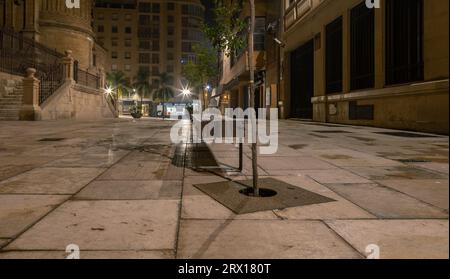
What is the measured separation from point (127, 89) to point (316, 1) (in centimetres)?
7654

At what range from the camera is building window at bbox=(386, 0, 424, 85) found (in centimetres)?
1275

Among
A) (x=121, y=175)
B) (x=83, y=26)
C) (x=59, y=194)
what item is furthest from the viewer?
(x=83, y=26)

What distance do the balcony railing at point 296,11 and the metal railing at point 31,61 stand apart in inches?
639

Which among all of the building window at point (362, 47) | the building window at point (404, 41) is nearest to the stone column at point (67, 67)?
the building window at point (362, 47)

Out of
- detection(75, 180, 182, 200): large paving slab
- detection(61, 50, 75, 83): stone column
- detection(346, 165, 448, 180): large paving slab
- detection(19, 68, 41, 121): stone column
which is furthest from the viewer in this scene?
detection(61, 50, 75, 83): stone column

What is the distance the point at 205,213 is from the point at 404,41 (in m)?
12.8

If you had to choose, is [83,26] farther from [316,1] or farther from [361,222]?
[361,222]

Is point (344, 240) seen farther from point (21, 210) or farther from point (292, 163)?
point (292, 163)

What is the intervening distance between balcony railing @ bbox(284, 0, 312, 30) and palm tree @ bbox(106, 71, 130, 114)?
65.6 meters

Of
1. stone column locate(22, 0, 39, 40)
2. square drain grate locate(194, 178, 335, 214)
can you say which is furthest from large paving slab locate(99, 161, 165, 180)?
stone column locate(22, 0, 39, 40)
